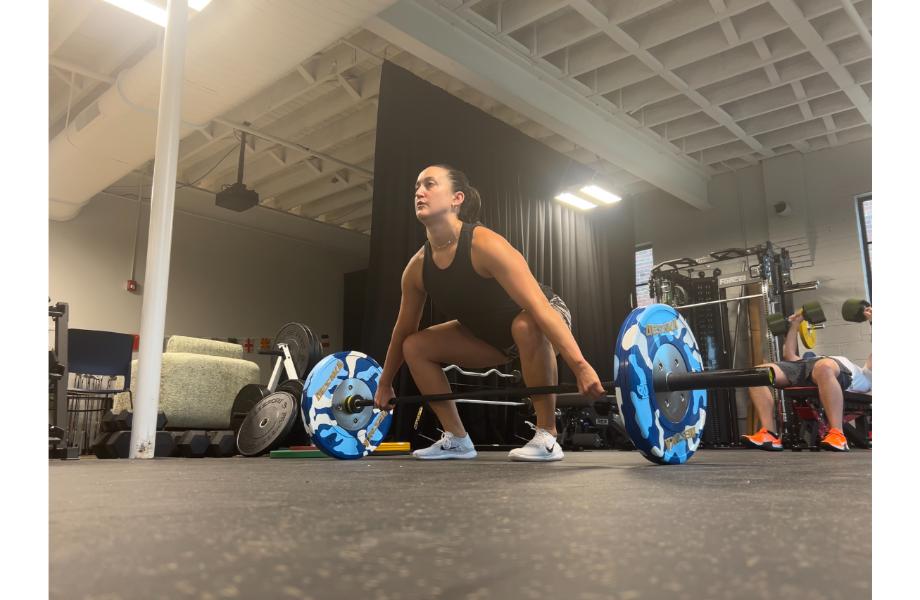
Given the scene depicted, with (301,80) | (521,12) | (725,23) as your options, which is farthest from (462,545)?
(301,80)

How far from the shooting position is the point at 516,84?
202 inches

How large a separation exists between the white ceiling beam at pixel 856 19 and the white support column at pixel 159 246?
420 centimetres

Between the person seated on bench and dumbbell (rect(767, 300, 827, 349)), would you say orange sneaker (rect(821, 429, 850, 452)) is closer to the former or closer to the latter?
the person seated on bench

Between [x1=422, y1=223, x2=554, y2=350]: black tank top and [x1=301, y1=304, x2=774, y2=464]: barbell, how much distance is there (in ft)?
0.97

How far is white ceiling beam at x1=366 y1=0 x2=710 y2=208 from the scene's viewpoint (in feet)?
14.7

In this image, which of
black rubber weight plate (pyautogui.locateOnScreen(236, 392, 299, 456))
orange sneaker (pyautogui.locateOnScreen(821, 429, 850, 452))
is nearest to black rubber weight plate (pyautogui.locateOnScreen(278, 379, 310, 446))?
black rubber weight plate (pyautogui.locateOnScreen(236, 392, 299, 456))

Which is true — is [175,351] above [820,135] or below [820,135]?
below

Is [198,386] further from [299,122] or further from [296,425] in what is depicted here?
[299,122]

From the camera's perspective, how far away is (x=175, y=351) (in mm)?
4633

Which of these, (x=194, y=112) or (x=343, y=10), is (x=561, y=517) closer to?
(x=343, y=10)
